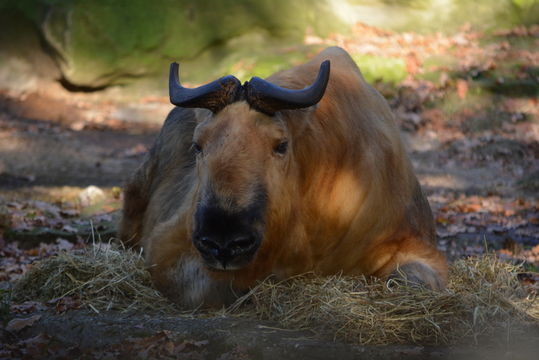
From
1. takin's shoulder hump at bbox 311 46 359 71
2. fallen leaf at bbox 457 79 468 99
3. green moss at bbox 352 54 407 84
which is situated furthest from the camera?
green moss at bbox 352 54 407 84

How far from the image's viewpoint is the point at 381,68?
44.4 ft

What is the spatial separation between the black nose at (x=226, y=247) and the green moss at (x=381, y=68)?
948cm

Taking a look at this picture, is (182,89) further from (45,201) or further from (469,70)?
(469,70)

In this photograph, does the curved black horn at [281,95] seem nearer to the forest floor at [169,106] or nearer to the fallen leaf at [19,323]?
the forest floor at [169,106]

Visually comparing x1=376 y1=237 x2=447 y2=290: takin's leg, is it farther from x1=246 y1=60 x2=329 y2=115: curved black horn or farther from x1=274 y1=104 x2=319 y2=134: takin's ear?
x1=246 y1=60 x2=329 y2=115: curved black horn

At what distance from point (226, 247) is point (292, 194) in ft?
2.38

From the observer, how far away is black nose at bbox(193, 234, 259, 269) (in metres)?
4.15

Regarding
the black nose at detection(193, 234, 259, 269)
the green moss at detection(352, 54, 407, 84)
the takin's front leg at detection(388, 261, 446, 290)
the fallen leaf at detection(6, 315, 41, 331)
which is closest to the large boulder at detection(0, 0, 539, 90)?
the green moss at detection(352, 54, 407, 84)

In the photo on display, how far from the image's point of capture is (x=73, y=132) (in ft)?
41.4

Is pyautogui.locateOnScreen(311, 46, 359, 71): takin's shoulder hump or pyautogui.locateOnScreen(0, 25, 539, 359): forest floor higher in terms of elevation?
pyautogui.locateOnScreen(311, 46, 359, 71): takin's shoulder hump

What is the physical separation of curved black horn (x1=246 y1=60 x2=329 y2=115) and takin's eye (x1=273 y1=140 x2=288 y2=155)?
0.65 ft

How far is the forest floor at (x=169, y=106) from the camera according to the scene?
4.30m

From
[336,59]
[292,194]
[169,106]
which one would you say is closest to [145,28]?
[169,106]

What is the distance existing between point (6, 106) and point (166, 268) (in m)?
9.13
